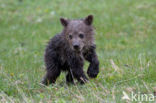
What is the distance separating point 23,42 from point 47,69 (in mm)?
8118

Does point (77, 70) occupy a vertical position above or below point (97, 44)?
above

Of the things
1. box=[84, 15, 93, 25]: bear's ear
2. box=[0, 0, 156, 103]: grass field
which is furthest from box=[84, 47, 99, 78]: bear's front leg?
box=[84, 15, 93, 25]: bear's ear

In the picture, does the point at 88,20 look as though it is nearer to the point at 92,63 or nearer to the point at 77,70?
the point at 92,63

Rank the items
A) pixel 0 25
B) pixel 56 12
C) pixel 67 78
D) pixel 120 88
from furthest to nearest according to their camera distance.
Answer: pixel 56 12
pixel 0 25
pixel 67 78
pixel 120 88

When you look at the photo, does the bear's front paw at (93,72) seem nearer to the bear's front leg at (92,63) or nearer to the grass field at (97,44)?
the bear's front leg at (92,63)

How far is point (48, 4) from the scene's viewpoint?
74.2 ft

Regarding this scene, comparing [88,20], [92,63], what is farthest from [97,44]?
[92,63]

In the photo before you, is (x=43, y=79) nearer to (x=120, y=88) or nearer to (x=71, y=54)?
(x=71, y=54)

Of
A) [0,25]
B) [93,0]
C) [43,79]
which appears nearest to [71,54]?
[43,79]

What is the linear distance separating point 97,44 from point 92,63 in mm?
7898

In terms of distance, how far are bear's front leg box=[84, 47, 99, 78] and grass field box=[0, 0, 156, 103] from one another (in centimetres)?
15

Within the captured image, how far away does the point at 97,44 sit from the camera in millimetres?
15648

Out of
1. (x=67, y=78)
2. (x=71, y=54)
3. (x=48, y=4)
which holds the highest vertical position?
(x=48, y=4)

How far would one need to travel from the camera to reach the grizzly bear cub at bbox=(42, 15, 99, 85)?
303 inches
